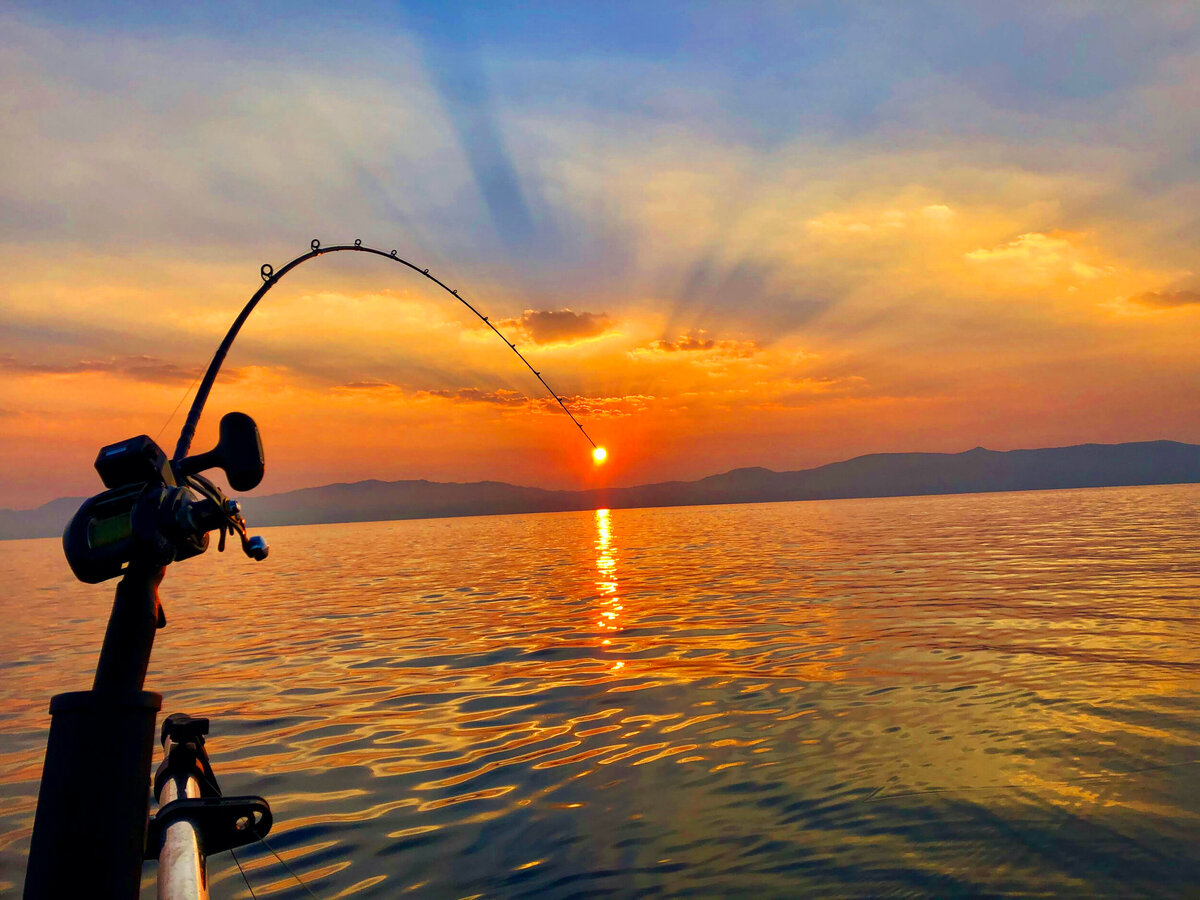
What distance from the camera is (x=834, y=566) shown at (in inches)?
A: 1138

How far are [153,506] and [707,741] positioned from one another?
23.4ft

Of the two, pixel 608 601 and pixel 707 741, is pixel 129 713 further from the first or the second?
pixel 608 601

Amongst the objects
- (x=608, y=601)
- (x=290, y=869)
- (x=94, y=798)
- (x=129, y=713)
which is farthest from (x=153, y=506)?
(x=608, y=601)

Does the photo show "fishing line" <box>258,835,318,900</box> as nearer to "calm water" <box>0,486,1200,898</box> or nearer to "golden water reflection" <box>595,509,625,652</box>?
"calm water" <box>0,486,1200,898</box>

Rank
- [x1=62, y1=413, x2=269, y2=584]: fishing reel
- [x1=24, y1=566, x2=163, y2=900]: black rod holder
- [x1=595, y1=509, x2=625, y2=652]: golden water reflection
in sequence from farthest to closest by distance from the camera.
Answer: [x1=595, y1=509, x2=625, y2=652]: golden water reflection < [x1=62, y1=413, x2=269, y2=584]: fishing reel < [x1=24, y1=566, x2=163, y2=900]: black rod holder

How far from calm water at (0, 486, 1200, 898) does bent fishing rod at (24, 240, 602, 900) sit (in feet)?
10.3

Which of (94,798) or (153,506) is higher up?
(153,506)

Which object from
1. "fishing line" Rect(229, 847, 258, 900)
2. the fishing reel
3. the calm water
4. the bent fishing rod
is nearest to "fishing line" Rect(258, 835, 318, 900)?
the calm water

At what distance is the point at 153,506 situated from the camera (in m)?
2.42

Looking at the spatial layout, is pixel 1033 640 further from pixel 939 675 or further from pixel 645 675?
pixel 645 675

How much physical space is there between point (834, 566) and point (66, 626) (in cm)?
2439

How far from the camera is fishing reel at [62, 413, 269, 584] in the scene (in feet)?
7.72

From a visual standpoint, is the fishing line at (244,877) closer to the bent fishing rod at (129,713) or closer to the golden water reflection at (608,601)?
the bent fishing rod at (129,713)

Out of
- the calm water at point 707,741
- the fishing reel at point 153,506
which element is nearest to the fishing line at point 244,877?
the calm water at point 707,741
